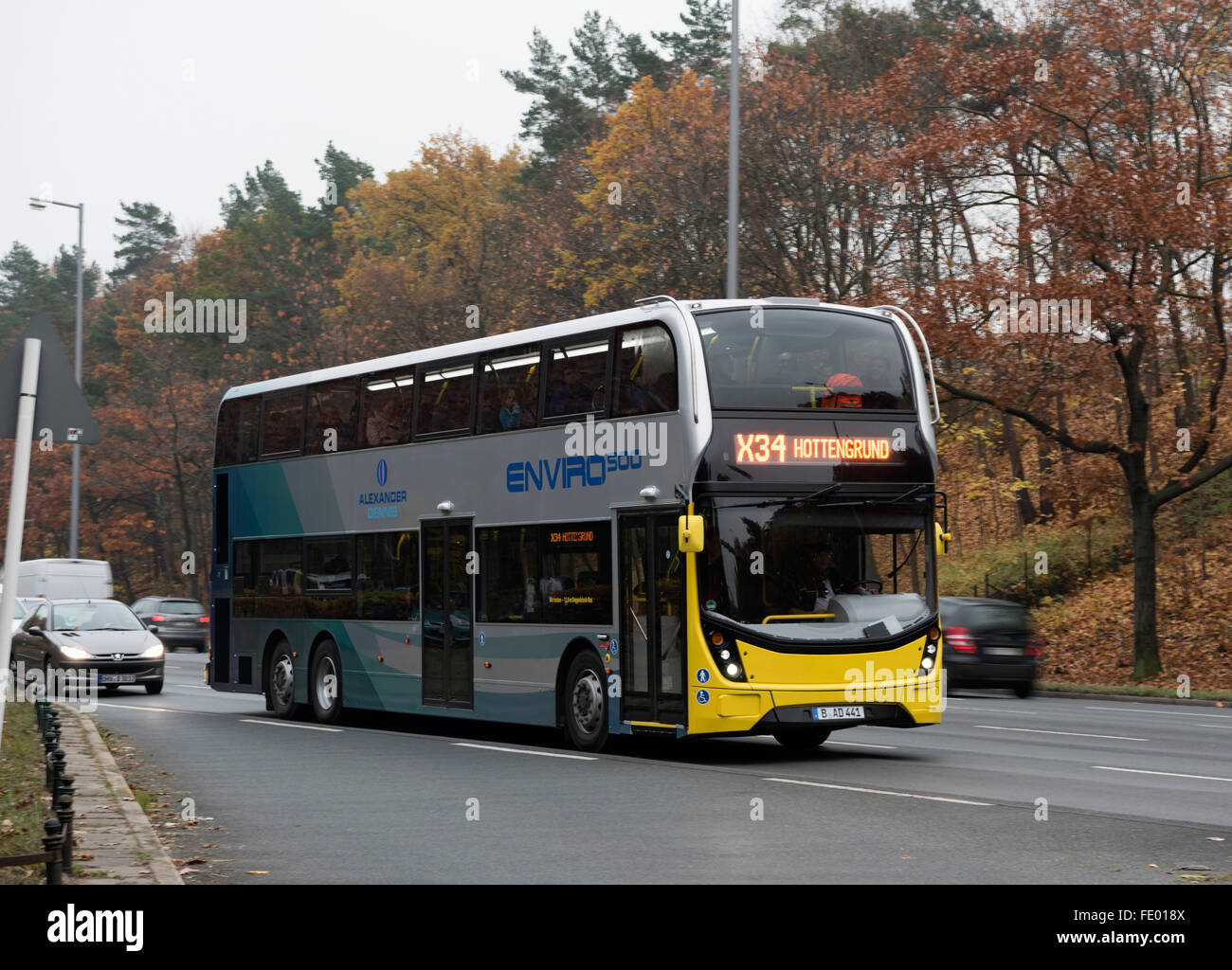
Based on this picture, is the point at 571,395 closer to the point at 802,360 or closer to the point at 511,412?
the point at 511,412

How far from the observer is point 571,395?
17688 mm

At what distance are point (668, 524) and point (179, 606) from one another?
39623 mm

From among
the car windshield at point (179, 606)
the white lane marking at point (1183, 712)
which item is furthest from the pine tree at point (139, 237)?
the white lane marking at point (1183, 712)

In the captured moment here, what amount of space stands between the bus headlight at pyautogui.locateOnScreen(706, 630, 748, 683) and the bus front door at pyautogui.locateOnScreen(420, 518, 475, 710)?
181 inches

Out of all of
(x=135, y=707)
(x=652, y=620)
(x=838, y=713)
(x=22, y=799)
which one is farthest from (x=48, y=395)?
(x=135, y=707)

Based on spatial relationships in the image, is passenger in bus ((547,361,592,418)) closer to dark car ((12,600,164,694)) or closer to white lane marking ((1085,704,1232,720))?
white lane marking ((1085,704,1232,720))

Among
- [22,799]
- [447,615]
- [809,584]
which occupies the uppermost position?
[809,584]

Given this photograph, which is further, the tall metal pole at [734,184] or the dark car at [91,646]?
the tall metal pole at [734,184]

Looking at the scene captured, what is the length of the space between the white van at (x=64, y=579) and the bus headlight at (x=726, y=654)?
33787 millimetres

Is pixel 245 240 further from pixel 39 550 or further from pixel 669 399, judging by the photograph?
pixel 669 399

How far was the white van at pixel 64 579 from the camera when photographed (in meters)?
46.6

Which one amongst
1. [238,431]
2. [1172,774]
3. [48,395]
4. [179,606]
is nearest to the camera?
[48,395]

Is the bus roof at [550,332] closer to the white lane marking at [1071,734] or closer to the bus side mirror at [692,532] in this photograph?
the bus side mirror at [692,532]

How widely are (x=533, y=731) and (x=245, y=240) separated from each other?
6469 cm
